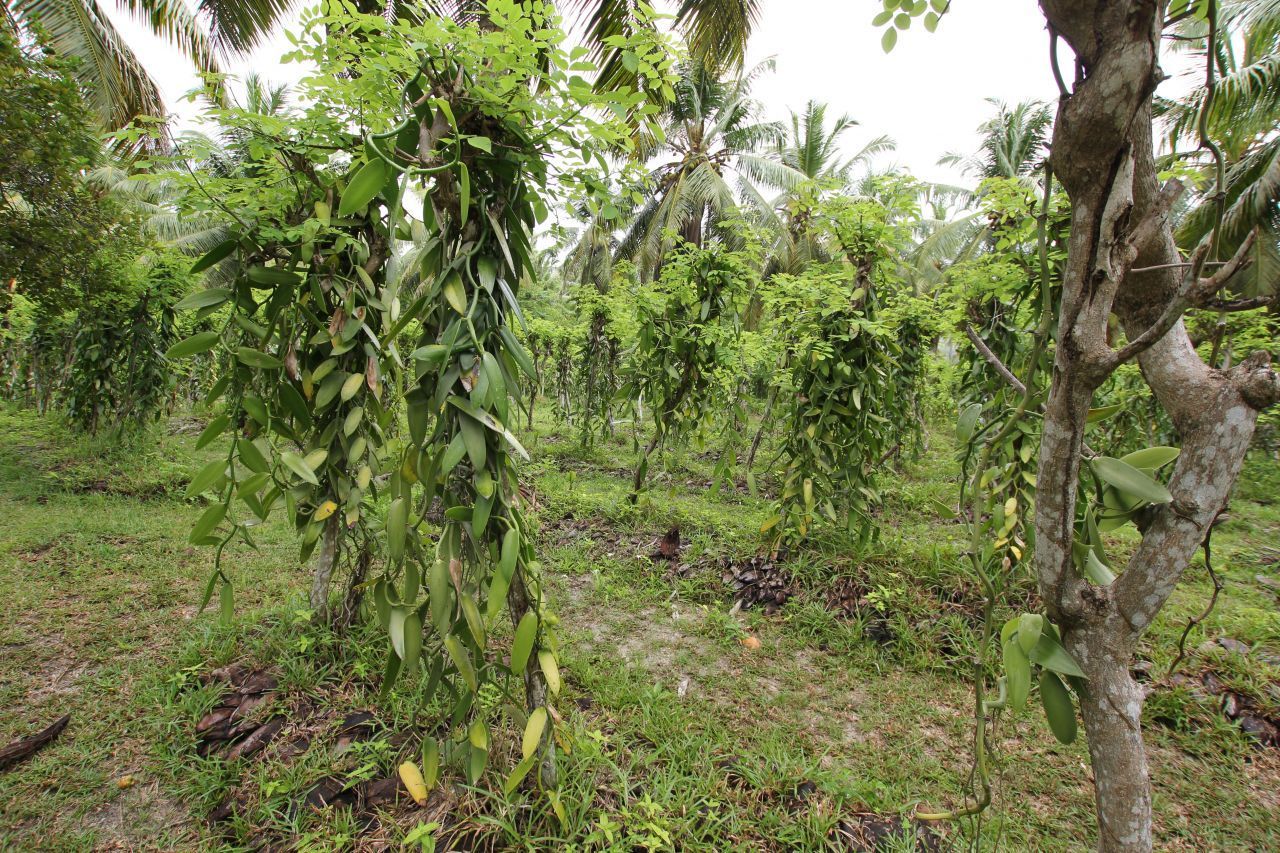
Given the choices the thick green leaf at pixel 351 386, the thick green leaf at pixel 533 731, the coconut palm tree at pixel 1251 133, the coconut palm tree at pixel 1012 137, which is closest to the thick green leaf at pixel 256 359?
the thick green leaf at pixel 351 386

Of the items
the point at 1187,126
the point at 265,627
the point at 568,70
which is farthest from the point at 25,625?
the point at 1187,126

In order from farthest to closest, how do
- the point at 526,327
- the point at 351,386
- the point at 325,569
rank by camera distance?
the point at 325,569, the point at 526,327, the point at 351,386

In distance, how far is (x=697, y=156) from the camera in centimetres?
1049

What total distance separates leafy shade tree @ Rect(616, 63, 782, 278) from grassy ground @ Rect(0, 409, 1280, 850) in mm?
8238

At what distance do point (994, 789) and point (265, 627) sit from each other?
2.70 meters

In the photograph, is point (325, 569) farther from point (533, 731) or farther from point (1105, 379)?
point (1105, 379)

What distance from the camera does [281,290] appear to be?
140cm

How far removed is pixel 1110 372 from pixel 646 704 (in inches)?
70.7

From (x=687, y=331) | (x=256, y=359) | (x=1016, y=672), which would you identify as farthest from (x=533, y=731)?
(x=687, y=331)

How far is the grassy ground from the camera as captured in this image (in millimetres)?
1494

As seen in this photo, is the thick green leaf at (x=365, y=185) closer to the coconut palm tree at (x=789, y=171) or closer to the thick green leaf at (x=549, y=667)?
the thick green leaf at (x=549, y=667)

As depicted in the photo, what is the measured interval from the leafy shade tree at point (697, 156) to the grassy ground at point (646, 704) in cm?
824

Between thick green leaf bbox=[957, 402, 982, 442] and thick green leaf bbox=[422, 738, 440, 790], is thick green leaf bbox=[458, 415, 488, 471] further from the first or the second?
thick green leaf bbox=[957, 402, 982, 442]

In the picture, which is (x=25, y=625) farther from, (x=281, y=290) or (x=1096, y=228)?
(x=1096, y=228)
